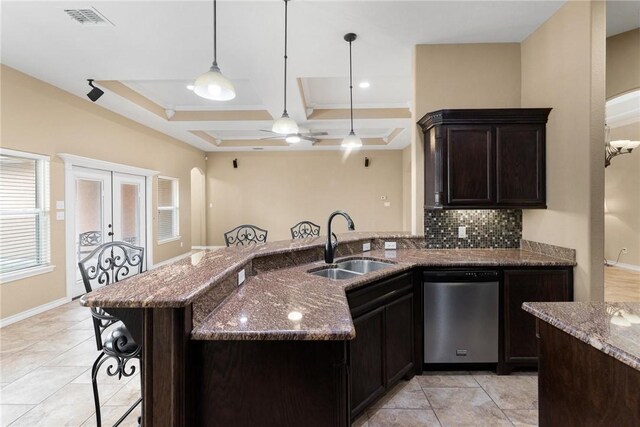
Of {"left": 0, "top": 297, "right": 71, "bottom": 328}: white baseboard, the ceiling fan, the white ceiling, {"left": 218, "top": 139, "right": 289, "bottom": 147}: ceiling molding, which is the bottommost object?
{"left": 0, "top": 297, "right": 71, "bottom": 328}: white baseboard

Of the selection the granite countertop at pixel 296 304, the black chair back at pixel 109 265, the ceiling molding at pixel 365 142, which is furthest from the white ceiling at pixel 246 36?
the ceiling molding at pixel 365 142

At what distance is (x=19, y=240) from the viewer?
376 centimetres

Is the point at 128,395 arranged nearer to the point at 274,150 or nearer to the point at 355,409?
the point at 355,409

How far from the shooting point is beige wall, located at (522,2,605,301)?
2.31 m

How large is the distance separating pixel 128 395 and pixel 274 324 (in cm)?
187

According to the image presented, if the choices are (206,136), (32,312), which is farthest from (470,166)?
(206,136)

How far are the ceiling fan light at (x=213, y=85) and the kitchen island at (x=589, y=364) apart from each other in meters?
2.28

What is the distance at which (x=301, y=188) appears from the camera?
8.87 meters

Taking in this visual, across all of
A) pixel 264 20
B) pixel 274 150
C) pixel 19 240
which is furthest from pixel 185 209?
pixel 264 20

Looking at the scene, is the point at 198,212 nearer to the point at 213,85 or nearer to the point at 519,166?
the point at 213,85

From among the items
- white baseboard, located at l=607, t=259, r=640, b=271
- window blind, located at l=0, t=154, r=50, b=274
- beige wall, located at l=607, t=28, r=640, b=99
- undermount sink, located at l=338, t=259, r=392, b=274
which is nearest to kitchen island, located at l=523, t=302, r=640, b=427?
undermount sink, located at l=338, t=259, r=392, b=274

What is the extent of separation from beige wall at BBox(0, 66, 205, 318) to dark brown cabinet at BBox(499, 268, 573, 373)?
5292 millimetres

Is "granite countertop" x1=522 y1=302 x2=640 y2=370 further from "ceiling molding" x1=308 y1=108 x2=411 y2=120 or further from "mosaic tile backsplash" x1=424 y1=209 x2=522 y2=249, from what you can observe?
"ceiling molding" x1=308 y1=108 x2=411 y2=120

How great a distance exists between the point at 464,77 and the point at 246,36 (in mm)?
2351
